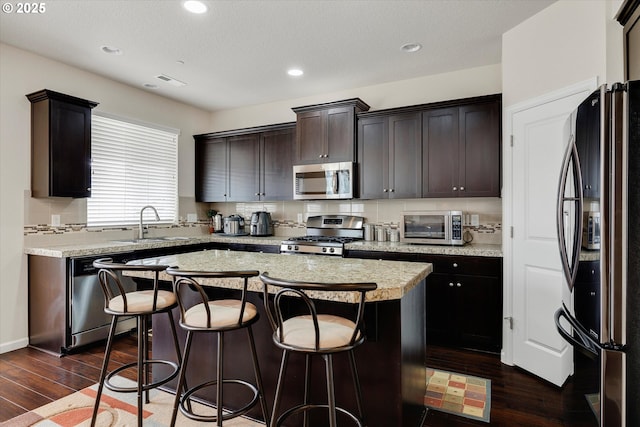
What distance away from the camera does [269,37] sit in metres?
3.20

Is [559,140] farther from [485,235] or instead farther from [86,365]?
[86,365]

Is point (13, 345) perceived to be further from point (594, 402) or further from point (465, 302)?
point (594, 402)

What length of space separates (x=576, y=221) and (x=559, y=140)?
1194 mm

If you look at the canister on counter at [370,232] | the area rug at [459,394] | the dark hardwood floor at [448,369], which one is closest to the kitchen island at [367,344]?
the area rug at [459,394]

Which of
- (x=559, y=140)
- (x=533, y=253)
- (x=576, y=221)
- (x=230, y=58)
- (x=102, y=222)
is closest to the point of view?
(x=576, y=221)

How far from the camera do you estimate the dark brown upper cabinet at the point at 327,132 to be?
13.5ft

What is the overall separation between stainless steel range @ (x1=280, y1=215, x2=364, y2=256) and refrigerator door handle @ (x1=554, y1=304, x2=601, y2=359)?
2231 mm

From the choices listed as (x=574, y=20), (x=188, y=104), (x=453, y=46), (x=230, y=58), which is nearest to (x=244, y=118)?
(x=188, y=104)

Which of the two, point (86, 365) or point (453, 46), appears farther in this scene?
point (453, 46)

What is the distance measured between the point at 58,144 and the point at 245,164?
6.99 feet

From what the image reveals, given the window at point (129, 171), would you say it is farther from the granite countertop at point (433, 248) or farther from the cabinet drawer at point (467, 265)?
the cabinet drawer at point (467, 265)

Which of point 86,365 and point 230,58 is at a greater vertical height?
point 230,58

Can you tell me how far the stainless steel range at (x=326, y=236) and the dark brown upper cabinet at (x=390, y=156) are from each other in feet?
1.68

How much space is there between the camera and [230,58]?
3.63 metres
